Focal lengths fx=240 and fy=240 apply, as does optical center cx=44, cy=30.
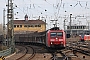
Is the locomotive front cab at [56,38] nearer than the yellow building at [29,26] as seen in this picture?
Yes

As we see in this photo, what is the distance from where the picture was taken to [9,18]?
33062 millimetres

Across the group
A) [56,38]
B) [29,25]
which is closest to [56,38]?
[56,38]

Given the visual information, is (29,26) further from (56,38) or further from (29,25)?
(56,38)

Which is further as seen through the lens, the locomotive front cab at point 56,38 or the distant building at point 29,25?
the distant building at point 29,25

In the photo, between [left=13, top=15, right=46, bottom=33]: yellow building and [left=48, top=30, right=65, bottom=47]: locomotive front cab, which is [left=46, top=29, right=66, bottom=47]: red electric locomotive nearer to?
[left=48, top=30, right=65, bottom=47]: locomotive front cab

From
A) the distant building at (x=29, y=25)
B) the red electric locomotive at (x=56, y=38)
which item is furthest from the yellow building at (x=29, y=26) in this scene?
the red electric locomotive at (x=56, y=38)

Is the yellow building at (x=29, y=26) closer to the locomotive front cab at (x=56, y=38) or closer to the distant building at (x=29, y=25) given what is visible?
the distant building at (x=29, y=25)

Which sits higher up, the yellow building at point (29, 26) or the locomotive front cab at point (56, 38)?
the yellow building at point (29, 26)

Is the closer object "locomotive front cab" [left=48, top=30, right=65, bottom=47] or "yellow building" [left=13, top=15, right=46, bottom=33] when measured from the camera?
"locomotive front cab" [left=48, top=30, right=65, bottom=47]

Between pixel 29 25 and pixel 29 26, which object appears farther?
pixel 29 26

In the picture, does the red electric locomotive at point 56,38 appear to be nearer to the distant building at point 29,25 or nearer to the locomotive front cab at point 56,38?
the locomotive front cab at point 56,38

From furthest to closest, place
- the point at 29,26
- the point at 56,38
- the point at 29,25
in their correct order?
the point at 29,26 < the point at 29,25 < the point at 56,38

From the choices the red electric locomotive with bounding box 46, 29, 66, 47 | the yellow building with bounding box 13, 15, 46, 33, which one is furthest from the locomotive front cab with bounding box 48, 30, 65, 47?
the yellow building with bounding box 13, 15, 46, 33

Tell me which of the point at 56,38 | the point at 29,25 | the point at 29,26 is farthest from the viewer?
the point at 29,26
